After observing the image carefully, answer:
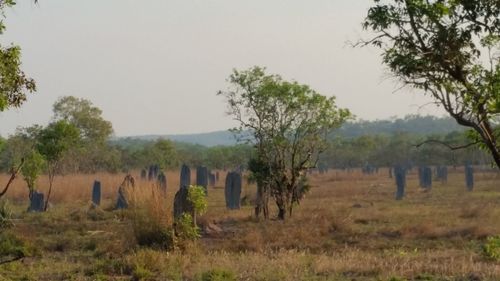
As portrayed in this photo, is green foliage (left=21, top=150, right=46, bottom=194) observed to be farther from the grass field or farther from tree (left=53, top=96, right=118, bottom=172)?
tree (left=53, top=96, right=118, bottom=172)

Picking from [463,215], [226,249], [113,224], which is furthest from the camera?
[463,215]

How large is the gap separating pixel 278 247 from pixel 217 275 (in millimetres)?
4893

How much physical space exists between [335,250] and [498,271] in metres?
4.37

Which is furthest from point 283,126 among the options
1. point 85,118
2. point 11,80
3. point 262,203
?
point 85,118

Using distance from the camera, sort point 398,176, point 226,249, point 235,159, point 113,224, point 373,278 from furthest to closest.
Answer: point 235,159
point 398,176
point 113,224
point 226,249
point 373,278

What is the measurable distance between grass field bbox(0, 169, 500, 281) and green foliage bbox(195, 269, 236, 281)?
16 mm

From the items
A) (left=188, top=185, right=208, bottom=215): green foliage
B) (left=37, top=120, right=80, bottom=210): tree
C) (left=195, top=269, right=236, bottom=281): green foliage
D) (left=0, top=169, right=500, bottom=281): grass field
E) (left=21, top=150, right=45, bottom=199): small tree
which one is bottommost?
(left=0, top=169, right=500, bottom=281): grass field

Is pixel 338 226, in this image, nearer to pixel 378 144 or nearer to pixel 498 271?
pixel 498 271

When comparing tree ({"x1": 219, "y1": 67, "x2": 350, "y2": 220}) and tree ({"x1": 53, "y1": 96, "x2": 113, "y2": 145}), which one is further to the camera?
tree ({"x1": 53, "y1": 96, "x2": 113, "y2": 145})

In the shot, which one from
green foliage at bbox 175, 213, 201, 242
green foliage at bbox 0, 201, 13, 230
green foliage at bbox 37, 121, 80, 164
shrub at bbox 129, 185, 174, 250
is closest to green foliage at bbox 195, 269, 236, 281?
green foliage at bbox 175, 213, 201, 242

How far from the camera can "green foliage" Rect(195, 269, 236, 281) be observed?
9337mm

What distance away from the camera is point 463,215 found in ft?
66.7

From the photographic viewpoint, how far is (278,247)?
14.2 metres

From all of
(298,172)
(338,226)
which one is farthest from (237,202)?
(338,226)
